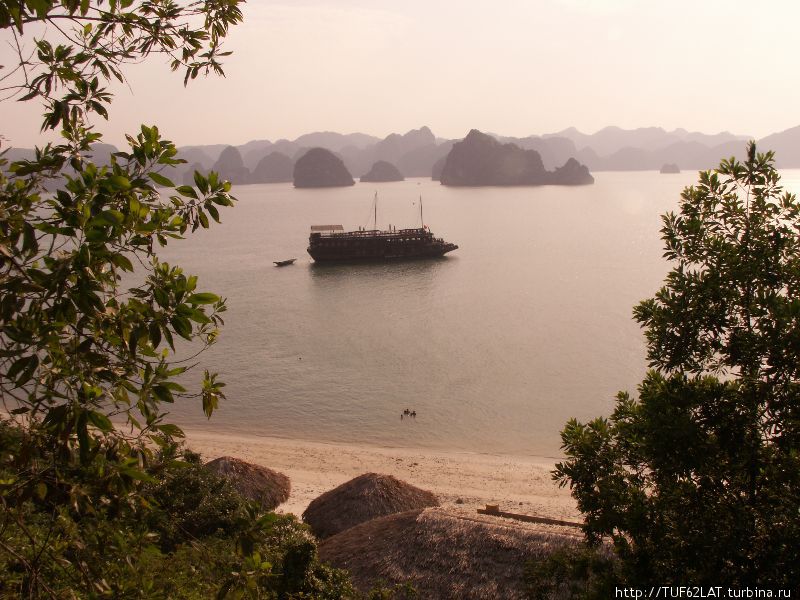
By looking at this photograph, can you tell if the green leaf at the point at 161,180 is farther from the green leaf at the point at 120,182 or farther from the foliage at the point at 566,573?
the foliage at the point at 566,573

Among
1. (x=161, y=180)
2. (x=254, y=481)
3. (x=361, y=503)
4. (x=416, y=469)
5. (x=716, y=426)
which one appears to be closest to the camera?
(x=161, y=180)

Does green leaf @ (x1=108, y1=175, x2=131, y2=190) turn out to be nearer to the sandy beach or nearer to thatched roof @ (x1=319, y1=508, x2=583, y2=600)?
thatched roof @ (x1=319, y1=508, x2=583, y2=600)

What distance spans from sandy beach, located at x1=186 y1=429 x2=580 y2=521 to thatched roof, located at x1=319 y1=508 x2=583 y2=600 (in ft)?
17.8

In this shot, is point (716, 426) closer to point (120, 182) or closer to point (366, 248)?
point (120, 182)

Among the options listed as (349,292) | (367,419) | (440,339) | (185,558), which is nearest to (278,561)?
(185,558)

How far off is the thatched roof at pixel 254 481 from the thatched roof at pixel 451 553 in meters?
5.33

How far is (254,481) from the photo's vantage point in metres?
17.6

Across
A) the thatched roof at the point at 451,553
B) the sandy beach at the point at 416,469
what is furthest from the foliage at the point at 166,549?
the sandy beach at the point at 416,469

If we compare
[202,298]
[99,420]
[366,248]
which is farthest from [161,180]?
[366,248]

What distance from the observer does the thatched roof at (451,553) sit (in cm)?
1059

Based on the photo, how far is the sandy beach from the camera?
18422mm

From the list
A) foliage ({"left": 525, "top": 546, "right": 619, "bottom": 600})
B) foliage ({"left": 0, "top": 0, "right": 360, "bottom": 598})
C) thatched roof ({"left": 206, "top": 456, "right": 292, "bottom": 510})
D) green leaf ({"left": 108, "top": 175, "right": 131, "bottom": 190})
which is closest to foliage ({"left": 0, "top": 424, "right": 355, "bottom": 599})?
Answer: foliage ({"left": 0, "top": 0, "right": 360, "bottom": 598})

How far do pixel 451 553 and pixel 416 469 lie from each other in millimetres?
10417

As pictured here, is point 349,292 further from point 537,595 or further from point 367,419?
point 537,595
